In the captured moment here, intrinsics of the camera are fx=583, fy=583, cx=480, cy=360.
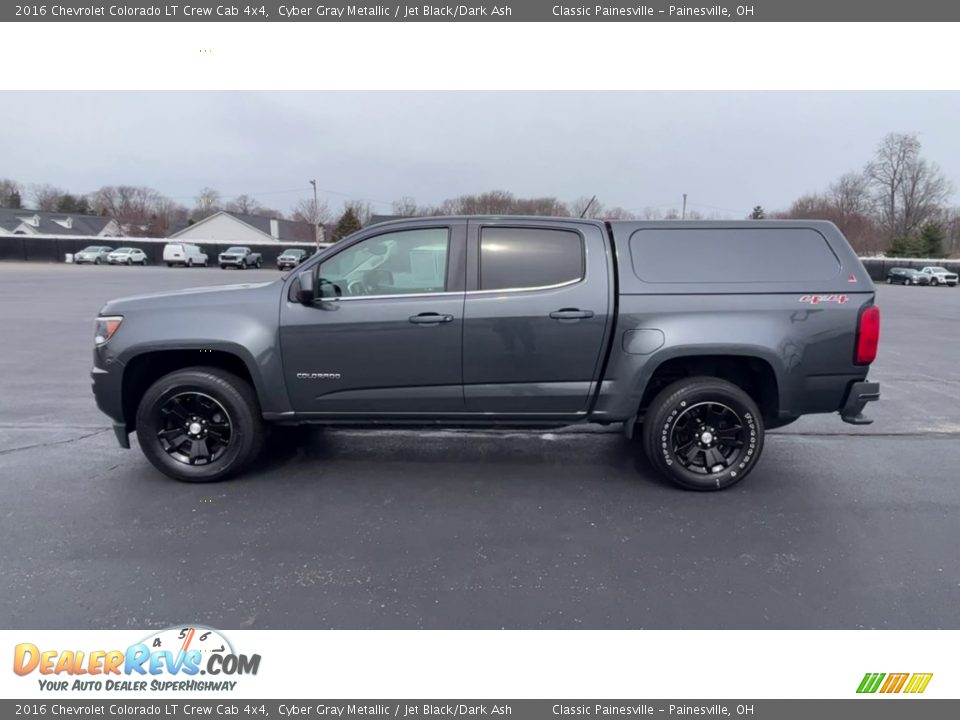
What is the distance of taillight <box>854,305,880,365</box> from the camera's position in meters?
4.02

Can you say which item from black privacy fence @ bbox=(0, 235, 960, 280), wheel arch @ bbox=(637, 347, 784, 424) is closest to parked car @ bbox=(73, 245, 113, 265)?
black privacy fence @ bbox=(0, 235, 960, 280)

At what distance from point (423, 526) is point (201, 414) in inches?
76.1

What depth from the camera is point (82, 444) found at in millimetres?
5188

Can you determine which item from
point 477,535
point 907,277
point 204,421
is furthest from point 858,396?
point 907,277

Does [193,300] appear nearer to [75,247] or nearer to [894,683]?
[894,683]

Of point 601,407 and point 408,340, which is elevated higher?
point 408,340

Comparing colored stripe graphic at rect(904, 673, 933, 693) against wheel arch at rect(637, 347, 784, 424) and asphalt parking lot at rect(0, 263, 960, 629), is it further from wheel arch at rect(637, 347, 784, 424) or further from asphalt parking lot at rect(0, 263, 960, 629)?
wheel arch at rect(637, 347, 784, 424)

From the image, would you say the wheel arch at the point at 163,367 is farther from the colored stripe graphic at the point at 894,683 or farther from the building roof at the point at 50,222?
the building roof at the point at 50,222

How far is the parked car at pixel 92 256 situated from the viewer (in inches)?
1778

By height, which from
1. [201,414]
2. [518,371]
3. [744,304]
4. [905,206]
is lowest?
[201,414]

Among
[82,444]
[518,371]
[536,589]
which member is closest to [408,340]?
[518,371]

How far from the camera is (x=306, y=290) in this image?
4.05 metres

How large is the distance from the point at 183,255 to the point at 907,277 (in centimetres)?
5469

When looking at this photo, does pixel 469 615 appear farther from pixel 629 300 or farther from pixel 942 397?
pixel 942 397
